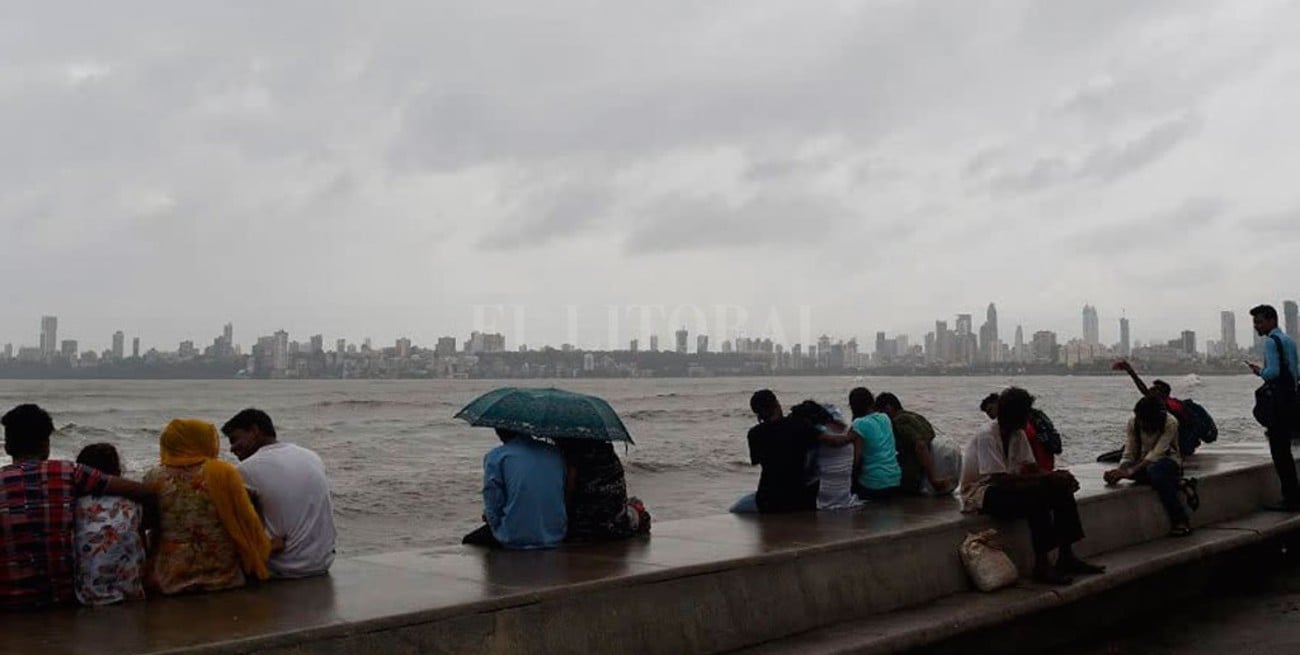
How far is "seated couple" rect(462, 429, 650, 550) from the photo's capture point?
6.62 m

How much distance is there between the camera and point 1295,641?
22.6ft

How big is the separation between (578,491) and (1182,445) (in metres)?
8.01

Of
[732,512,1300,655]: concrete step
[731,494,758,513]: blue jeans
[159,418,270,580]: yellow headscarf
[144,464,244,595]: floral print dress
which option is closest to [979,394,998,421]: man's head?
[732,512,1300,655]: concrete step

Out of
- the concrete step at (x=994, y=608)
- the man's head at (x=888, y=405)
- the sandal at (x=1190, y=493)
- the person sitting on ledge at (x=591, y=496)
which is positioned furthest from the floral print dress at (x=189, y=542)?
the sandal at (x=1190, y=493)

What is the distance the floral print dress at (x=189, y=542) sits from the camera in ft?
17.2

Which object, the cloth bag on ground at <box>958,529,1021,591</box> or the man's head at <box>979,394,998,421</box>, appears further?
the man's head at <box>979,394,998,421</box>

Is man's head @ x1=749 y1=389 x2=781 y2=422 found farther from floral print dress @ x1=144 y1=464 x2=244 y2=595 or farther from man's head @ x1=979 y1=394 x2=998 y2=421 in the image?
floral print dress @ x1=144 y1=464 x2=244 y2=595

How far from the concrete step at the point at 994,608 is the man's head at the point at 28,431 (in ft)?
11.6

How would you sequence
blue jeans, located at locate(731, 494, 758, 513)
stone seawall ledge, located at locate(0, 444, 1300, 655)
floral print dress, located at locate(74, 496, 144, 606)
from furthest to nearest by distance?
blue jeans, located at locate(731, 494, 758, 513), floral print dress, located at locate(74, 496, 144, 606), stone seawall ledge, located at locate(0, 444, 1300, 655)

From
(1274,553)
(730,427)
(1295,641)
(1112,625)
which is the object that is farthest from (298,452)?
(730,427)

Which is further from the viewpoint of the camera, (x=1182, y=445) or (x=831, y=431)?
(x=1182, y=445)

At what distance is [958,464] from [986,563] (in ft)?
10.2

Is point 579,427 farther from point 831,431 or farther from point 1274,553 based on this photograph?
point 1274,553

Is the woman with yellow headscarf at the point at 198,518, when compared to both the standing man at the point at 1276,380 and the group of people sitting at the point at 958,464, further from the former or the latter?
the standing man at the point at 1276,380
